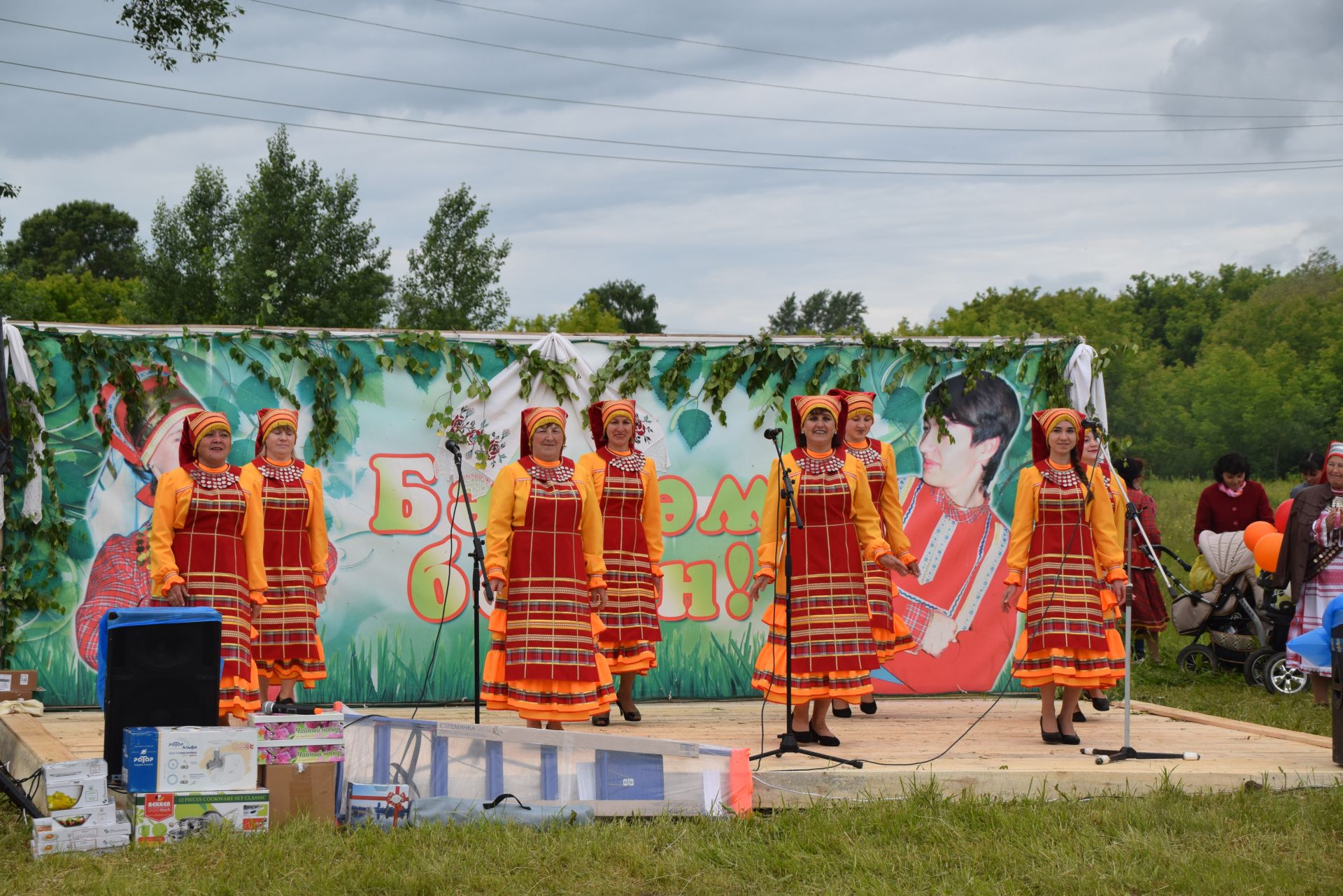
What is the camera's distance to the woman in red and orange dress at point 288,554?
7.30 metres

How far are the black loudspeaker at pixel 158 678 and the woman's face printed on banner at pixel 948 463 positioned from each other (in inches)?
196

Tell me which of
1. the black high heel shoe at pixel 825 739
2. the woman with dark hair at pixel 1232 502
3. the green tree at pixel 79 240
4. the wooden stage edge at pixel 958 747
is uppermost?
the green tree at pixel 79 240

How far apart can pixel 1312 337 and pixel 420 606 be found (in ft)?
147

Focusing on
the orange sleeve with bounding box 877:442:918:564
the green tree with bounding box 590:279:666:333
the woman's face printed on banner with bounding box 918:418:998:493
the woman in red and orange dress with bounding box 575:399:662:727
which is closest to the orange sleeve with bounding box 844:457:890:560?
the orange sleeve with bounding box 877:442:918:564

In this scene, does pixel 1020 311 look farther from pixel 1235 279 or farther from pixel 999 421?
pixel 999 421

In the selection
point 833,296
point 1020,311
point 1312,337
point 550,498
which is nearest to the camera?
point 550,498

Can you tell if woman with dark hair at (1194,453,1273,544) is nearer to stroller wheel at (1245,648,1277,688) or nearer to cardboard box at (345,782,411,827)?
stroller wheel at (1245,648,1277,688)

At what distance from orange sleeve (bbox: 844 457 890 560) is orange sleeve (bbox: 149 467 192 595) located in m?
3.47

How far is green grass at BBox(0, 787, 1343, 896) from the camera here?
4.62m

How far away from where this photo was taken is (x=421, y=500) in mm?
8398

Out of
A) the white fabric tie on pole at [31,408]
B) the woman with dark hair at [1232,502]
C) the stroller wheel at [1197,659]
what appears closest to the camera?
the white fabric tie on pole at [31,408]

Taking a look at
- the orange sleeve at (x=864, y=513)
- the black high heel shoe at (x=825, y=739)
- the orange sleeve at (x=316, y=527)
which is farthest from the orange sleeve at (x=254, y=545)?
the orange sleeve at (x=864, y=513)

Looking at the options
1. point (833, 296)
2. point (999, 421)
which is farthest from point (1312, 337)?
point (999, 421)

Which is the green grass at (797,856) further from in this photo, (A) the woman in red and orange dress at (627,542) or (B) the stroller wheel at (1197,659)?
(B) the stroller wheel at (1197,659)
